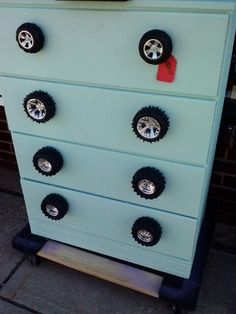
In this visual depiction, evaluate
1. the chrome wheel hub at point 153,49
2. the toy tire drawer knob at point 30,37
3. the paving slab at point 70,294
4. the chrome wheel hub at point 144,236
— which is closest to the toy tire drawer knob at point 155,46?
the chrome wheel hub at point 153,49

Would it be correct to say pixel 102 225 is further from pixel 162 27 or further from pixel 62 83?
pixel 162 27

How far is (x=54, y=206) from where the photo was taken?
4.52ft

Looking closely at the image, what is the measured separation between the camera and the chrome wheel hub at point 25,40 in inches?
40.8

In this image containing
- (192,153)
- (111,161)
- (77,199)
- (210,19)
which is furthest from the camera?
(77,199)

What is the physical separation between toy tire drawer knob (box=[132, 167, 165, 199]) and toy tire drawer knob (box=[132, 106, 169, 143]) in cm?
13

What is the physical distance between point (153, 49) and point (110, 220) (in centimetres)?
72

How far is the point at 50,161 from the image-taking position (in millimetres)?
1245

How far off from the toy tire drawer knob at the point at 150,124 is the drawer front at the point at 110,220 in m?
0.35

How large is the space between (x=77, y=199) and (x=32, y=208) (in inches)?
10.2

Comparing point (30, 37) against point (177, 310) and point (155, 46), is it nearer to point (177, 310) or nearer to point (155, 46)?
point (155, 46)

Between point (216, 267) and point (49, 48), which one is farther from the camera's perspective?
point (216, 267)

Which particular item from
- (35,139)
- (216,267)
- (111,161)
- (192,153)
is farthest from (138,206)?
(216,267)

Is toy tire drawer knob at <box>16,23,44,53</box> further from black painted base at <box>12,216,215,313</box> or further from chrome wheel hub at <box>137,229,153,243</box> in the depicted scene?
black painted base at <box>12,216,215,313</box>

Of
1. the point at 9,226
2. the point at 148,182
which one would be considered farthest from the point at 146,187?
the point at 9,226
